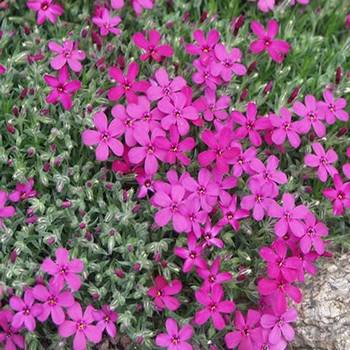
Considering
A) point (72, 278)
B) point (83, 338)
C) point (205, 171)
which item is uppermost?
point (205, 171)

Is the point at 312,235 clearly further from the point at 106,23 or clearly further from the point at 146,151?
the point at 106,23

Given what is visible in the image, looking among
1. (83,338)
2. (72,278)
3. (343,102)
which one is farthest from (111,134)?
(343,102)

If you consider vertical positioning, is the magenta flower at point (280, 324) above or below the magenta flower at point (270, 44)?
below

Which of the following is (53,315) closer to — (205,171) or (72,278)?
(72,278)

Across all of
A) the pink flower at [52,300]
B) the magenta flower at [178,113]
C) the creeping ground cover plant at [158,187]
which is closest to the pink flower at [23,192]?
the creeping ground cover plant at [158,187]

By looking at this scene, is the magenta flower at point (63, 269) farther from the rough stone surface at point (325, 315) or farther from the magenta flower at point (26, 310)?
the rough stone surface at point (325, 315)

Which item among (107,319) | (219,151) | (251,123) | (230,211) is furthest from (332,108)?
(107,319)
